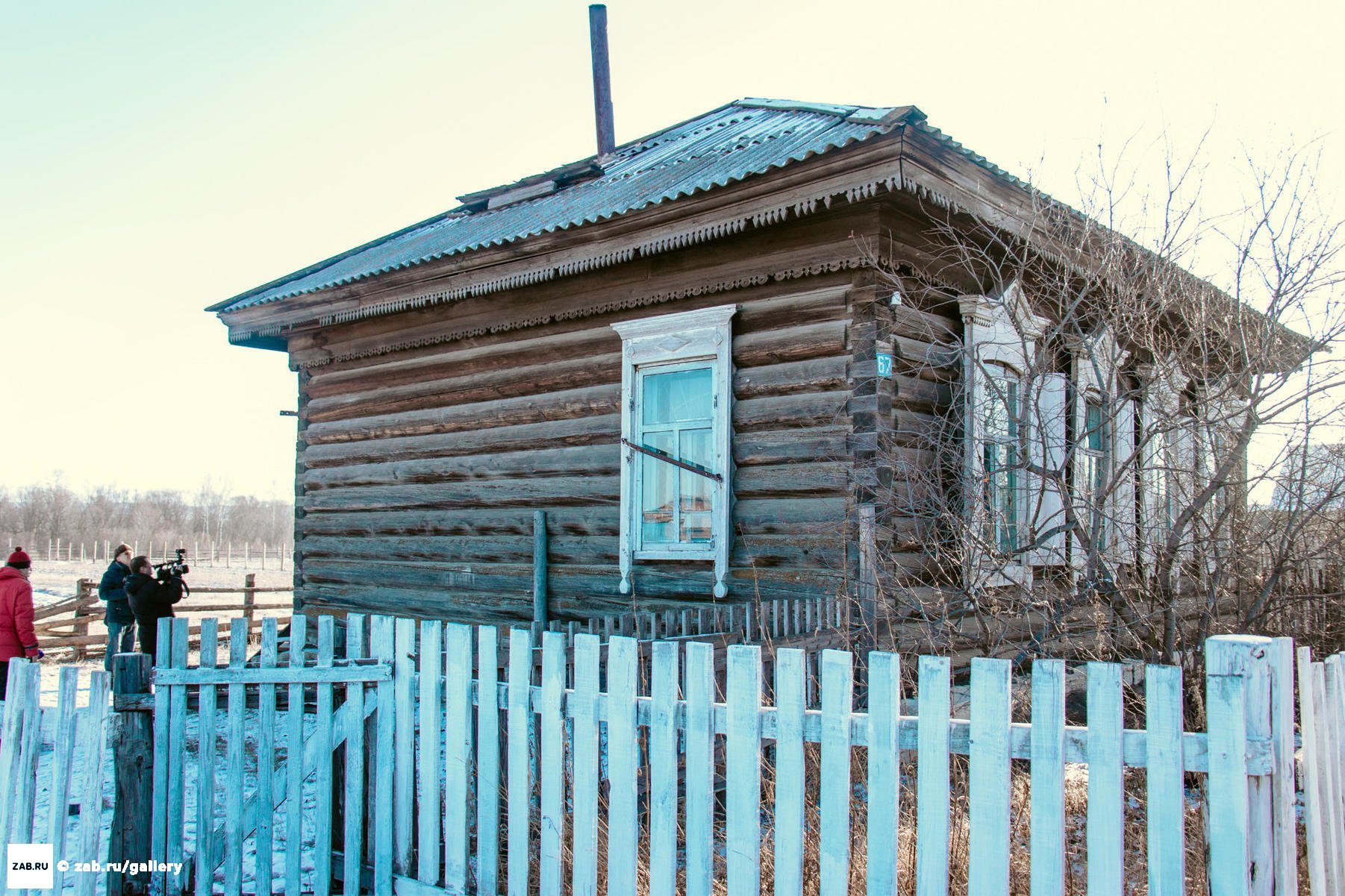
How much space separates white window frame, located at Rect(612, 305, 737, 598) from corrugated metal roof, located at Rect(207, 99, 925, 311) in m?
0.95

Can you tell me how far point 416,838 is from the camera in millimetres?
3883

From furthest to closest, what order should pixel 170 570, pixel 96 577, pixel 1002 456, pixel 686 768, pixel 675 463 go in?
1. pixel 96 577
2. pixel 170 570
3. pixel 1002 456
4. pixel 675 463
5. pixel 686 768

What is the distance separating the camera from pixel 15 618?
25.3ft

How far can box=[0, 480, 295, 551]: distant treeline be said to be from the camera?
3196 inches

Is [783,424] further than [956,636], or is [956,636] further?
[783,424]

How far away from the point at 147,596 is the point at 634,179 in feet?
20.3

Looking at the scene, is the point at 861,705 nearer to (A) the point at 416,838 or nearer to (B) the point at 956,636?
(B) the point at 956,636

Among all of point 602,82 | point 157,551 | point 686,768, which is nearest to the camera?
point 686,768

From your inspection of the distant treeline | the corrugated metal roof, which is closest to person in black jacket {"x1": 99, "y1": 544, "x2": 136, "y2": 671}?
the corrugated metal roof

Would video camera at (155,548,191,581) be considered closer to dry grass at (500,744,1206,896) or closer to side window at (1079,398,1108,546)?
dry grass at (500,744,1206,896)

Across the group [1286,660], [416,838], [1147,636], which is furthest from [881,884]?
[1147,636]

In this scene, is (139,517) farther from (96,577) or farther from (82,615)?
(82,615)

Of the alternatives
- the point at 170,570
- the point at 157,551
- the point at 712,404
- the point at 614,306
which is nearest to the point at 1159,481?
the point at 712,404

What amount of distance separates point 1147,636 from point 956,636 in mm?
1056
